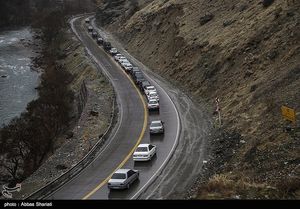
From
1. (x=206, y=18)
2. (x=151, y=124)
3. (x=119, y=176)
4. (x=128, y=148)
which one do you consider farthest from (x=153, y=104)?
(x=206, y=18)

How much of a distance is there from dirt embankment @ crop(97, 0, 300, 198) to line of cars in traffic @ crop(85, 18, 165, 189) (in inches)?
159

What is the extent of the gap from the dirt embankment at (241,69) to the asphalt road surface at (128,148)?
448 centimetres

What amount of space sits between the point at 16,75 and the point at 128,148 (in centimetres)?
5978

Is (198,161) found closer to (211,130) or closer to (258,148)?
(258,148)

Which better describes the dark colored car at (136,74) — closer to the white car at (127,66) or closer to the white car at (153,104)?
the white car at (127,66)

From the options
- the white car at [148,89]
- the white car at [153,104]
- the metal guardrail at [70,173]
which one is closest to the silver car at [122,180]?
the metal guardrail at [70,173]

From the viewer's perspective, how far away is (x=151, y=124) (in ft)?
139

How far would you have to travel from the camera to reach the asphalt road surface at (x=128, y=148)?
3003 cm

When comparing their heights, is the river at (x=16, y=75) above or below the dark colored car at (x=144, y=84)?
below

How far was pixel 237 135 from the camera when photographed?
37.1m

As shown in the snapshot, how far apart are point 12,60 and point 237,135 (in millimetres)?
79123

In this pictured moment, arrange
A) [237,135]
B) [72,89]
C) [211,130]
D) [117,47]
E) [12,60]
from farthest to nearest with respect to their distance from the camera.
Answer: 1. [12,60]
2. [117,47]
3. [72,89]
4. [211,130]
5. [237,135]

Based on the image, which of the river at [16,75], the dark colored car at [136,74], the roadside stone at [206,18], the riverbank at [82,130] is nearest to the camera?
the riverbank at [82,130]

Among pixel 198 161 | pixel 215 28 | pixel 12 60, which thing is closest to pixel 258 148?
pixel 198 161
